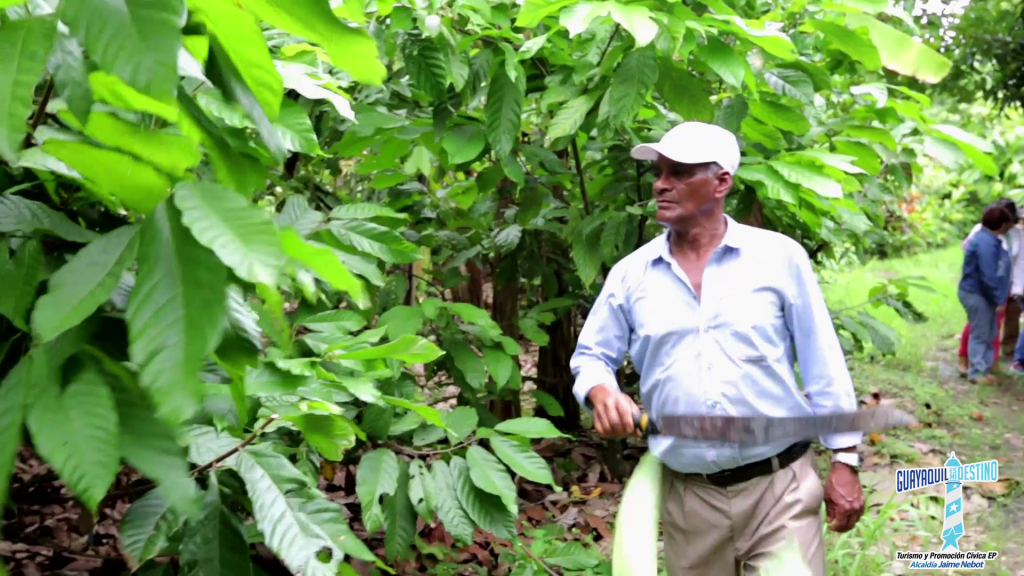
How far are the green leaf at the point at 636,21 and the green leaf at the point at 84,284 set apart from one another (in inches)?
67.9

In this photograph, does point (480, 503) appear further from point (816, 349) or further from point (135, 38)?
point (135, 38)

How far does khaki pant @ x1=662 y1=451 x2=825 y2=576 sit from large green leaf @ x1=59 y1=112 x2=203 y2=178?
78.7 inches

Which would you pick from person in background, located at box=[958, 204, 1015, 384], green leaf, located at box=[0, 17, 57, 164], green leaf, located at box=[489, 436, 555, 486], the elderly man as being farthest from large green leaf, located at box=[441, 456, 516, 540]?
person in background, located at box=[958, 204, 1015, 384]

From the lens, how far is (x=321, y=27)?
0.95 metres

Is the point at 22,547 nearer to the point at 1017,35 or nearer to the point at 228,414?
the point at 228,414

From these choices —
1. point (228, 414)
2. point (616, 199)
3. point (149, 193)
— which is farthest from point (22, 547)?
point (616, 199)

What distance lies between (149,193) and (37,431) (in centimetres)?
28

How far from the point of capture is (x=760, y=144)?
152 inches

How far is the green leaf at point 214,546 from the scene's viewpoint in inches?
63.1

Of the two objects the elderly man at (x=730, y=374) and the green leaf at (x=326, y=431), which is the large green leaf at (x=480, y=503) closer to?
the elderly man at (x=730, y=374)

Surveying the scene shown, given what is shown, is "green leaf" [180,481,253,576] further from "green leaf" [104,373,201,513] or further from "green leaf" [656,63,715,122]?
"green leaf" [656,63,715,122]

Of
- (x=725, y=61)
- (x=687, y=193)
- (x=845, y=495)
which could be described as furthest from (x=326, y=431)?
(x=725, y=61)

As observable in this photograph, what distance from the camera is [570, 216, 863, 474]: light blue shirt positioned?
252cm

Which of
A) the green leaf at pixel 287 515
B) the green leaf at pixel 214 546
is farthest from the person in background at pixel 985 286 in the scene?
the green leaf at pixel 214 546
